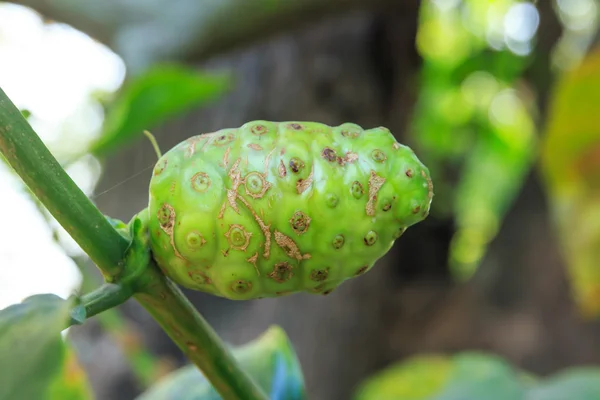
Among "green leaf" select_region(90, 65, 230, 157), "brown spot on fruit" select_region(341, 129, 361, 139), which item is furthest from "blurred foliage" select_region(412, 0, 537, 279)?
"brown spot on fruit" select_region(341, 129, 361, 139)

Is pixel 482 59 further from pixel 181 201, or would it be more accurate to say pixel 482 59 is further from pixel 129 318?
pixel 181 201

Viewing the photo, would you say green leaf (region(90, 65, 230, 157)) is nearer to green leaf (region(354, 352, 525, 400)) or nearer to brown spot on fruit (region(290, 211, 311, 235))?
brown spot on fruit (region(290, 211, 311, 235))

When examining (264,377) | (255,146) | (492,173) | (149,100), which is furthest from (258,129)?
(492,173)

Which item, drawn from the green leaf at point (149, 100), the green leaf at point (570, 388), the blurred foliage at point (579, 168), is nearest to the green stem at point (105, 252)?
the green leaf at point (149, 100)

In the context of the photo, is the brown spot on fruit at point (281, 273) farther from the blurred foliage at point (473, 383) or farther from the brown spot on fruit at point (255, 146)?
the blurred foliage at point (473, 383)

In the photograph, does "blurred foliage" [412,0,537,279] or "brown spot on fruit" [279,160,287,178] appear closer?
"brown spot on fruit" [279,160,287,178]

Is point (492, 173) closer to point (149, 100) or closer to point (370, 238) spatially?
point (149, 100)
